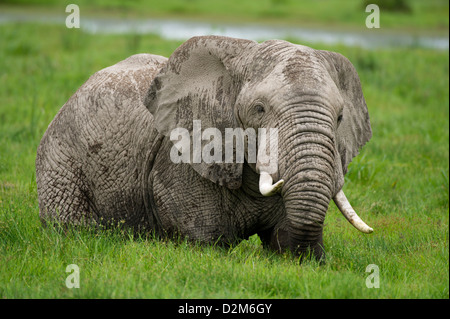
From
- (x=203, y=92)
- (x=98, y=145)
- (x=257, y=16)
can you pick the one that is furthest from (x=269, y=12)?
(x=203, y=92)

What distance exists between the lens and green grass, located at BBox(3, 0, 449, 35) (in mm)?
24156

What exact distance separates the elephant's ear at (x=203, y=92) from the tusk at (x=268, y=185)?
1.80 ft

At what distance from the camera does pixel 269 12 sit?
25500mm

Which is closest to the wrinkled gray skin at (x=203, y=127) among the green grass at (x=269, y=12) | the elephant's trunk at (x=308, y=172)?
the elephant's trunk at (x=308, y=172)

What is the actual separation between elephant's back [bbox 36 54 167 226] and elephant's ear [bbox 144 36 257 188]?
35 centimetres

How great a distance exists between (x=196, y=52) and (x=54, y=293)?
2079mm

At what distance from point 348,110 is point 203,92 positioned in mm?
1091

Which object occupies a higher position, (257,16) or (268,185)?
(257,16)

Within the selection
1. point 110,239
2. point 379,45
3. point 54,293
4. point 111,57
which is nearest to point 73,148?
point 110,239

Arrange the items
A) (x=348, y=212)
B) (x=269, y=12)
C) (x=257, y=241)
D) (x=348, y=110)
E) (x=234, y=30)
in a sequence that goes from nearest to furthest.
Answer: (x=348, y=212) → (x=348, y=110) → (x=257, y=241) → (x=234, y=30) → (x=269, y=12)

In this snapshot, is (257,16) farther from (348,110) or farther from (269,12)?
(348,110)

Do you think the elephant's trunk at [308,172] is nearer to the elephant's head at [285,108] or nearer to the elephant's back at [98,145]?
the elephant's head at [285,108]

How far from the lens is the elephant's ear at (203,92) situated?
516 centimetres
